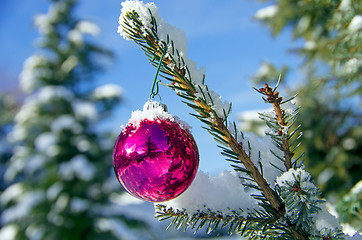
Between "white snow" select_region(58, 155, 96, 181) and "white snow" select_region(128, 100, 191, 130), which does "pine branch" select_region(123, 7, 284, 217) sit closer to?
"white snow" select_region(128, 100, 191, 130)

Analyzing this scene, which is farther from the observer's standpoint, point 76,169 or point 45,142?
point 45,142

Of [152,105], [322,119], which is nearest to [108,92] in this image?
[322,119]

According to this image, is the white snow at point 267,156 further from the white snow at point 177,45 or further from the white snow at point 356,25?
the white snow at point 356,25

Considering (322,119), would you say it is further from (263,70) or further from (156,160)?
(156,160)

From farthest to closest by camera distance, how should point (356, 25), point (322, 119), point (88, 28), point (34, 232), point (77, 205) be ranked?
1. point (88, 28)
2. point (77, 205)
3. point (34, 232)
4. point (322, 119)
5. point (356, 25)

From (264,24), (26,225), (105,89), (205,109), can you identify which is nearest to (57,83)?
(105,89)

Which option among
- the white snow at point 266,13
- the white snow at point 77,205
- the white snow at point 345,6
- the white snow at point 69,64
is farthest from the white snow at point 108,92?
the white snow at point 345,6

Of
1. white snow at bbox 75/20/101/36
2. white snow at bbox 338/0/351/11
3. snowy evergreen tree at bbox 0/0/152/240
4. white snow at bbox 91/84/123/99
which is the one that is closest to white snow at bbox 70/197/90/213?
snowy evergreen tree at bbox 0/0/152/240

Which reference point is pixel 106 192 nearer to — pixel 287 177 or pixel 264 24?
pixel 264 24
